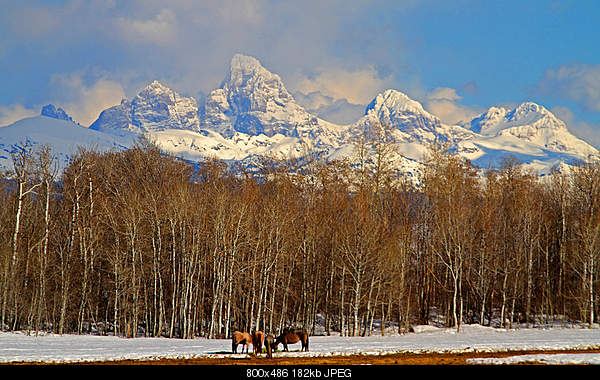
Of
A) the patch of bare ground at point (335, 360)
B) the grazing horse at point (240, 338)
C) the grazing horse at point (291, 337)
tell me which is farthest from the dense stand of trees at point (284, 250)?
the patch of bare ground at point (335, 360)

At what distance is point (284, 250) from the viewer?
4697cm

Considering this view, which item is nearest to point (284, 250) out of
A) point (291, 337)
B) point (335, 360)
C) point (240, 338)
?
point (291, 337)

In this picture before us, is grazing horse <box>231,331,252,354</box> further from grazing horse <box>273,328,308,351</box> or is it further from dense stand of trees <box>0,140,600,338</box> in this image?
dense stand of trees <box>0,140,600,338</box>

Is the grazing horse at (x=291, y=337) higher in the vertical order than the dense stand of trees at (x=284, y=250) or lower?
lower

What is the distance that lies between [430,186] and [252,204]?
18.6 meters

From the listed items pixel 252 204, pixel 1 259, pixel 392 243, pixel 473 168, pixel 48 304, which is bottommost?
pixel 48 304

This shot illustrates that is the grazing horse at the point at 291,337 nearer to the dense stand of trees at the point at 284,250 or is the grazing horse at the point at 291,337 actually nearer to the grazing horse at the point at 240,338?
the grazing horse at the point at 240,338

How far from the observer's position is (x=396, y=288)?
45.7m

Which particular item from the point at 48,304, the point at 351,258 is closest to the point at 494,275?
the point at 351,258

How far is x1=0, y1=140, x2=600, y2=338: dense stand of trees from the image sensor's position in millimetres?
42750

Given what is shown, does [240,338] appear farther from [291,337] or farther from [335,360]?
[335,360]

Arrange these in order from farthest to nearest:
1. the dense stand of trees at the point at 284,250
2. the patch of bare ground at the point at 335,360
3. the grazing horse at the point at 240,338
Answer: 1. the dense stand of trees at the point at 284,250
2. the grazing horse at the point at 240,338
3. the patch of bare ground at the point at 335,360

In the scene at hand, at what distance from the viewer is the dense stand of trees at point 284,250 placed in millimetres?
42750

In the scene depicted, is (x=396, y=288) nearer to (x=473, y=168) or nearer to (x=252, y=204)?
(x=252, y=204)
